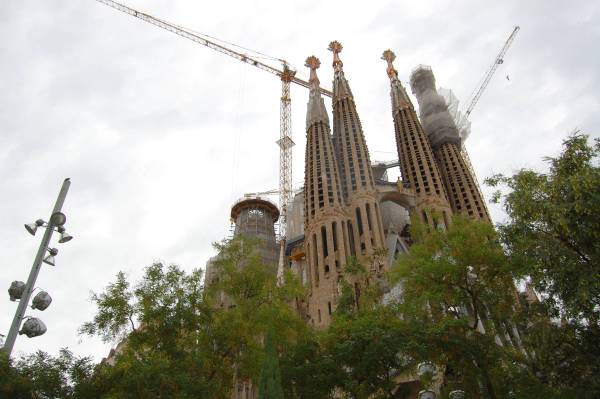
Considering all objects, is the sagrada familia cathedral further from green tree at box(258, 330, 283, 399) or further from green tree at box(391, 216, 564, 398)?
green tree at box(258, 330, 283, 399)

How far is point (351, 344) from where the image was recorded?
59.0 ft

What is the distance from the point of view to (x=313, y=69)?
232 feet

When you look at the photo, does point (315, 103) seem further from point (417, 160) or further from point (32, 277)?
point (32, 277)

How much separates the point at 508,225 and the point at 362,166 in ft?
125

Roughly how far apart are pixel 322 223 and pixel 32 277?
39140 millimetres

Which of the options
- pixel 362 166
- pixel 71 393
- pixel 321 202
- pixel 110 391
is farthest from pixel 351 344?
pixel 362 166

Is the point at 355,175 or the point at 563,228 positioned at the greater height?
the point at 355,175

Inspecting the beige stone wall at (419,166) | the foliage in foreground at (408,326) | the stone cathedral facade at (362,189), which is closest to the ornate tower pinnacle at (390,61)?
the stone cathedral facade at (362,189)

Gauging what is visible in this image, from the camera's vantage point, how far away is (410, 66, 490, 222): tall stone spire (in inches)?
2263

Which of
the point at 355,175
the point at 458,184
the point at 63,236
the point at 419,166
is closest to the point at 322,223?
the point at 355,175

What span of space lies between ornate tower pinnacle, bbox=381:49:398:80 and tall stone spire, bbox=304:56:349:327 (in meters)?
16.1

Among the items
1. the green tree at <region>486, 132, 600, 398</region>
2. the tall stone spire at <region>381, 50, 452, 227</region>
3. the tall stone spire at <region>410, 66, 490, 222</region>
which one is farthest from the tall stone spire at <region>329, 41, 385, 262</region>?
the green tree at <region>486, 132, 600, 398</region>

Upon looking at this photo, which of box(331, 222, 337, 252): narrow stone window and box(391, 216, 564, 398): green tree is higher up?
box(331, 222, 337, 252): narrow stone window

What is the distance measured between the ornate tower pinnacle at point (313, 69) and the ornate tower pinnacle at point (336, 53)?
2332mm
